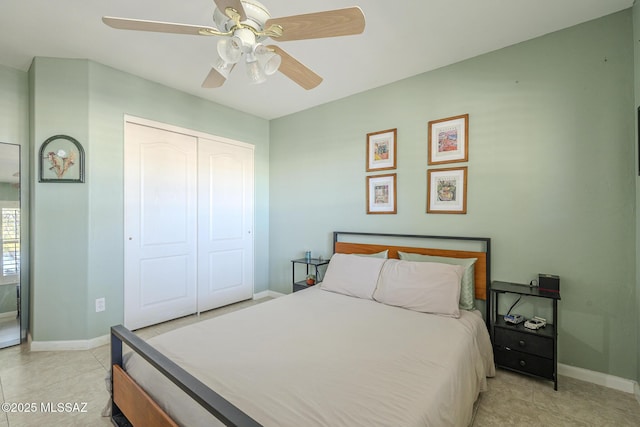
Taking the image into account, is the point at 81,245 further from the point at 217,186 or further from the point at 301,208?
the point at 301,208

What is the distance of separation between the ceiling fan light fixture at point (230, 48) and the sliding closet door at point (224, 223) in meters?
2.29

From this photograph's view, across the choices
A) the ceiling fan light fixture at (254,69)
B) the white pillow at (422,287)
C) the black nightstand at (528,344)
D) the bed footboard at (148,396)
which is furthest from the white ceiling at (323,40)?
the bed footboard at (148,396)

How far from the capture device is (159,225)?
10.6 ft

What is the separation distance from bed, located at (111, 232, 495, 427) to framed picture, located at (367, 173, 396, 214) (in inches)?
34.4

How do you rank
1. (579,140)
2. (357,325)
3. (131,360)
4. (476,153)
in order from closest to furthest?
(131,360)
(357,325)
(579,140)
(476,153)

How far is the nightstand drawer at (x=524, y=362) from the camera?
205 centimetres

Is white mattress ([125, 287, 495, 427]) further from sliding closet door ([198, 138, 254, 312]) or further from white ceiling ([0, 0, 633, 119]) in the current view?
white ceiling ([0, 0, 633, 119])

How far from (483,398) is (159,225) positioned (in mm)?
3353

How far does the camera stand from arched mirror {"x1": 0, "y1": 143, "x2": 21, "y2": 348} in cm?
274

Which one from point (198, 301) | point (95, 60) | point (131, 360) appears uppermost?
point (95, 60)

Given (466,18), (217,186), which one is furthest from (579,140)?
(217,186)

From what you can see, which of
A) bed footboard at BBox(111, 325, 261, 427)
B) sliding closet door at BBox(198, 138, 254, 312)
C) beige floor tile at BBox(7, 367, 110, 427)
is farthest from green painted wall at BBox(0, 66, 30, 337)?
bed footboard at BBox(111, 325, 261, 427)

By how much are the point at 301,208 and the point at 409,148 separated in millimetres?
1657

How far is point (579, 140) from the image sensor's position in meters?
2.18
